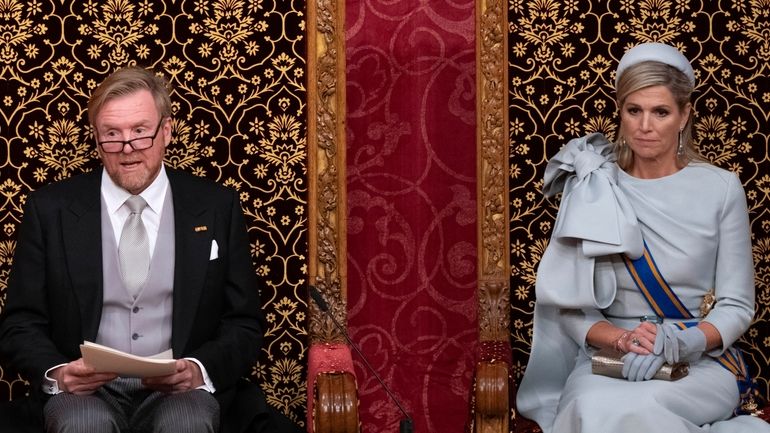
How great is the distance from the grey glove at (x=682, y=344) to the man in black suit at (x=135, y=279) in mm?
1332

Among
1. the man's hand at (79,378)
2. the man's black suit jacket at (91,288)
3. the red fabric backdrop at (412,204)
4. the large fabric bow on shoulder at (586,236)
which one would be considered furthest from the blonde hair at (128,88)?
the large fabric bow on shoulder at (586,236)

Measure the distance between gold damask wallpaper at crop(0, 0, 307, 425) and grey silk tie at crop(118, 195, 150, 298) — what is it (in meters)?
0.52

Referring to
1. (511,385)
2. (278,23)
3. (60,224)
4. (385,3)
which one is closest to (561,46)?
(385,3)

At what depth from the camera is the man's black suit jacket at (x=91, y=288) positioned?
445cm

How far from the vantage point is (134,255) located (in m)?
4.50

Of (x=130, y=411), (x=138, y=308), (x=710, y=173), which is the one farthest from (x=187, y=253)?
(x=710, y=173)

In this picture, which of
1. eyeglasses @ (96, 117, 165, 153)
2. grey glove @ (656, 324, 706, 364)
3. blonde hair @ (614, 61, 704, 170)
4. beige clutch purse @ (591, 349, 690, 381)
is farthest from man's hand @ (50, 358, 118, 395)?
blonde hair @ (614, 61, 704, 170)

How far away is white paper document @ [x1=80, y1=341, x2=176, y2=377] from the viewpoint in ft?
13.0

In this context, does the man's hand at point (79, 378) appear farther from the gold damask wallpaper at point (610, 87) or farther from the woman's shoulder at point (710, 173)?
the woman's shoulder at point (710, 173)

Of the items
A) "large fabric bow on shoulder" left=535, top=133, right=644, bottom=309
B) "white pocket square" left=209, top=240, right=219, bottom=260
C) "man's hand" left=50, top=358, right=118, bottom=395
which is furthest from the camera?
"white pocket square" left=209, top=240, right=219, bottom=260

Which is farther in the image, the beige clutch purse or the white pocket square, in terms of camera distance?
the white pocket square

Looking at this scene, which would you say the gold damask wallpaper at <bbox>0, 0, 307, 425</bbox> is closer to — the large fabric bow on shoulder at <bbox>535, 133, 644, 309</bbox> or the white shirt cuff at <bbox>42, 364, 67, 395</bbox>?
the white shirt cuff at <bbox>42, 364, 67, 395</bbox>

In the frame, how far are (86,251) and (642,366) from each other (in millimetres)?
1892

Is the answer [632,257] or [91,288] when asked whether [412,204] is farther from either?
[91,288]
